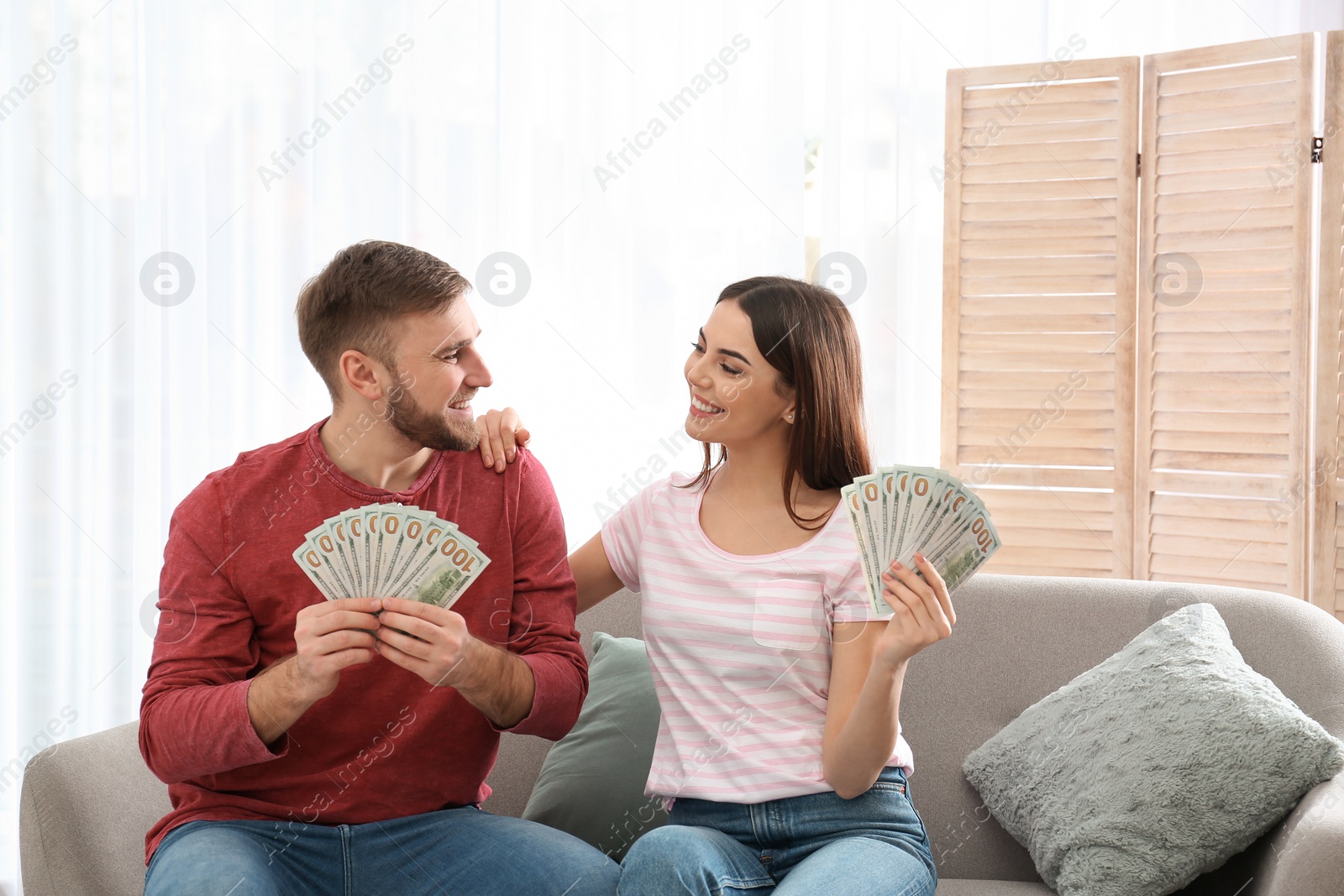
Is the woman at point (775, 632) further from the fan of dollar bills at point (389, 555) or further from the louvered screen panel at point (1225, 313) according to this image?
the louvered screen panel at point (1225, 313)

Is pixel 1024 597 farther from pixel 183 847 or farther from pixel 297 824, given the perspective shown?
pixel 183 847

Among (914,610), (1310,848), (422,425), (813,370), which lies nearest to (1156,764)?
(1310,848)

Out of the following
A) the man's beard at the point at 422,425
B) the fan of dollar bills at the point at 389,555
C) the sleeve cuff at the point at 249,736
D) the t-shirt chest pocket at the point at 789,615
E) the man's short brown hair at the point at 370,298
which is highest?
the man's short brown hair at the point at 370,298

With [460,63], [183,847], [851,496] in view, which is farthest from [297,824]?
[460,63]

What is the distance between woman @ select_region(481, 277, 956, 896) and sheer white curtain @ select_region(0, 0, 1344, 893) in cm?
150

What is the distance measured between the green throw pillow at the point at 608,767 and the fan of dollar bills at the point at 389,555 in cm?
70

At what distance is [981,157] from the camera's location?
3.27m

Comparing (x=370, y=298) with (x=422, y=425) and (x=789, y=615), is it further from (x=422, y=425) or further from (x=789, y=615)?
(x=789, y=615)

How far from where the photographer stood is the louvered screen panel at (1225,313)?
2945 mm

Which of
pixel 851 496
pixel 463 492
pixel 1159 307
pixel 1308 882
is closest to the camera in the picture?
pixel 1308 882

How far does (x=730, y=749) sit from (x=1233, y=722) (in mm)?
809

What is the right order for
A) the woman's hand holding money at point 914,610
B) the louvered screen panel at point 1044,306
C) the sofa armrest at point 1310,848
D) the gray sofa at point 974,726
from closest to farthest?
the sofa armrest at point 1310,848
the woman's hand holding money at point 914,610
the gray sofa at point 974,726
the louvered screen panel at point 1044,306

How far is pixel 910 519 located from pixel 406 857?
3.13 ft

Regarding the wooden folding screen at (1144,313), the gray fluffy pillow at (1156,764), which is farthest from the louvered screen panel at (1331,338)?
the gray fluffy pillow at (1156,764)
